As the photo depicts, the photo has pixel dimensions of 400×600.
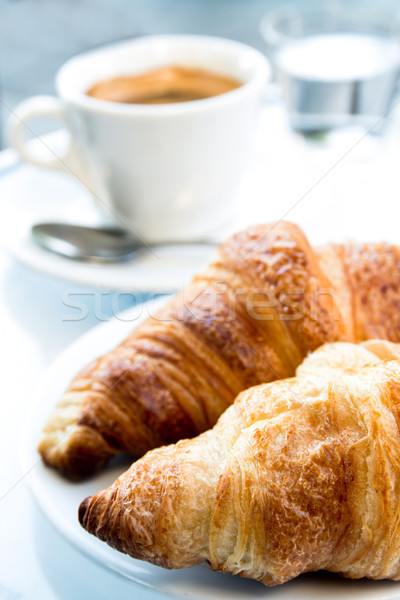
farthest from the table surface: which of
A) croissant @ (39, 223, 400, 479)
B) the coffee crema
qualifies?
the coffee crema

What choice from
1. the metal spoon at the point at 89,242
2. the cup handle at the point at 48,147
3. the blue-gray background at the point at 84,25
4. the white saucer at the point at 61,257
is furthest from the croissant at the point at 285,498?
the blue-gray background at the point at 84,25

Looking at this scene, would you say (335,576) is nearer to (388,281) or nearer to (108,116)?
(388,281)

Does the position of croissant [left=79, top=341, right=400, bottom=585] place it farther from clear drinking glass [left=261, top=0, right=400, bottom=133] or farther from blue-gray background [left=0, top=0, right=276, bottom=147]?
blue-gray background [left=0, top=0, right=276, bottom=147]

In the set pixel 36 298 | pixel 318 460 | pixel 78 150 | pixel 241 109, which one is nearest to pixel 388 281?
pixel 318 460

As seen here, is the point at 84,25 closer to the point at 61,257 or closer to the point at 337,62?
the point at 337,62

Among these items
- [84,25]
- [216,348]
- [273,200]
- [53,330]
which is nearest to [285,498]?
[216,348]

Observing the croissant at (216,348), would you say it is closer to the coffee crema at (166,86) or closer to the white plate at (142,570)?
the white plate at (142,570)

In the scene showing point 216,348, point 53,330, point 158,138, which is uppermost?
point 158,138
